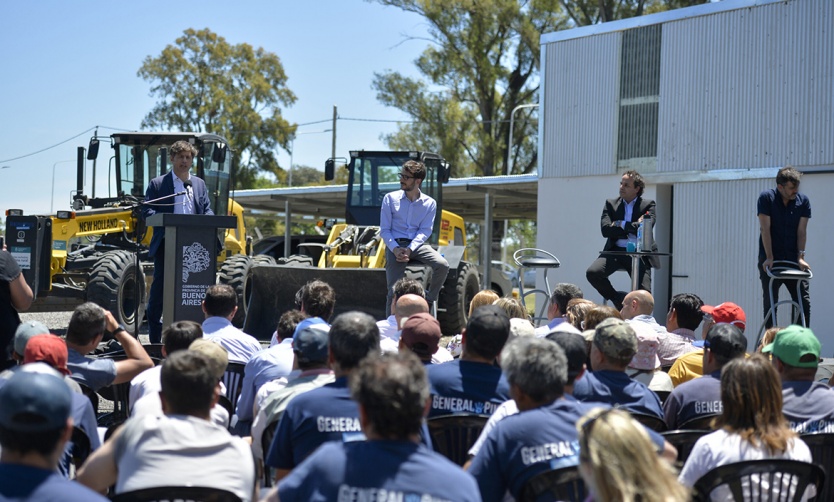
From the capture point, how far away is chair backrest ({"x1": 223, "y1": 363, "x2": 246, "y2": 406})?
5.91 meters

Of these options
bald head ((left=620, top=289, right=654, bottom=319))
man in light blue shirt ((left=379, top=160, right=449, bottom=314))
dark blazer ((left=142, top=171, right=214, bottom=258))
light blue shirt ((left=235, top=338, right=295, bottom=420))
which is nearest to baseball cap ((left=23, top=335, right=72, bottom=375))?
light blue shirt ((left=235, top=338, right=295, bottom=420))

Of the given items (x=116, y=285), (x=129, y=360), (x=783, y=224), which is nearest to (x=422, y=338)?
(x=129, y=360)

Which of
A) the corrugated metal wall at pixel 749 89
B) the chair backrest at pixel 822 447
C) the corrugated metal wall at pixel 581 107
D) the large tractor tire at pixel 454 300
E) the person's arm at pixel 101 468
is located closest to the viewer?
the person's arm at pixel 101 468

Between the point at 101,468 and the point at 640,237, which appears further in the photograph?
the point at 640,237

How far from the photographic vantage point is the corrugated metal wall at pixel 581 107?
15734 mm

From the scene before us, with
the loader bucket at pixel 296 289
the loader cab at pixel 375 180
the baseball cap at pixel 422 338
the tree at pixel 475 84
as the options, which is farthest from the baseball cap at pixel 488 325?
the tree at pixel 475 84

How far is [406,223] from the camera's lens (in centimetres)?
1021

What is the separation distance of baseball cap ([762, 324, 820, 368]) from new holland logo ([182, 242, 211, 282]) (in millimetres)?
5074

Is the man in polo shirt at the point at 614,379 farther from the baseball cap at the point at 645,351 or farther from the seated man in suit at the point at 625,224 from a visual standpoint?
the seated man in suit at the point at 625,224

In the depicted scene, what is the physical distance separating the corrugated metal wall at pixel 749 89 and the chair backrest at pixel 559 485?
1086 centimetres

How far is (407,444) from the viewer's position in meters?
2.88

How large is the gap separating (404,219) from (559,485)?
6.93m

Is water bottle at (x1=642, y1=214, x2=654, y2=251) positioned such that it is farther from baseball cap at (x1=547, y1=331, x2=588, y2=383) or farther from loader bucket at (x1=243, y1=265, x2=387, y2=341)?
baseball cap at (x1=547, y1=331, x2=588, y2=383)

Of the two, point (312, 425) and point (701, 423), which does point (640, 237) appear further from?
point (312, 425)
